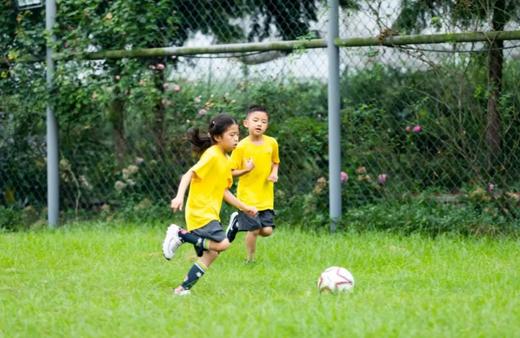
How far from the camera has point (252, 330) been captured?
4.92 metres

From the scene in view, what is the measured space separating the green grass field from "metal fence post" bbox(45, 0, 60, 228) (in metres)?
1.07

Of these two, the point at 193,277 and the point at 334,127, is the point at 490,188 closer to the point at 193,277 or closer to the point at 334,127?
the point at 334,127

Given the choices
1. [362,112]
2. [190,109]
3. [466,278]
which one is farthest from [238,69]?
[466,278]

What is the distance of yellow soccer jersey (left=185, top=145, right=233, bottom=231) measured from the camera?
6770 millimetres

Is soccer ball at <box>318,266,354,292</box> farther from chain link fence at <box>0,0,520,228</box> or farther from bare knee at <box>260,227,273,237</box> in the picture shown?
chain link fence at <box>0,0,520,228</box>

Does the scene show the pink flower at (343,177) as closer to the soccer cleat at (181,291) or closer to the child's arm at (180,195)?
the child's arm at (180,195)

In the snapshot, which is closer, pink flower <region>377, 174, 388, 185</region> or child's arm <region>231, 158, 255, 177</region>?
child's arm <region>231, 158, 255, 177</region>

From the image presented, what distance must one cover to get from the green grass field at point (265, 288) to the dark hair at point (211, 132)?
0.89 meters

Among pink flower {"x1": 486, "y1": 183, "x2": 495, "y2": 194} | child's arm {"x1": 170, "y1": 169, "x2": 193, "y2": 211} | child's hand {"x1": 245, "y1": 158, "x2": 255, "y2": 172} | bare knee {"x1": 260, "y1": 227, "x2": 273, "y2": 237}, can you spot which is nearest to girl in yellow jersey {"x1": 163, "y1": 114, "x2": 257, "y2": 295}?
child's arm {"x1": 170, "y1": 169, "x2": 193, "y2": 211}

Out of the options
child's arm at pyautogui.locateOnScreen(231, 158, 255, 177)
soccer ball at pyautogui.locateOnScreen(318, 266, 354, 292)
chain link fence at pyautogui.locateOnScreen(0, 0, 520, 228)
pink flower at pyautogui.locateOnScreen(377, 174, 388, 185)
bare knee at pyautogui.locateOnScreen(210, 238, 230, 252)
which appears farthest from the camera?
pink flower at pyautogui.locateOnScreen(377, 174, 388, 185)

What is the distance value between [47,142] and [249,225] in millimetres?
3587

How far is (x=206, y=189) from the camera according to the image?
6.82 meters

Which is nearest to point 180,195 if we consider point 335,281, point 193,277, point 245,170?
point 193,277

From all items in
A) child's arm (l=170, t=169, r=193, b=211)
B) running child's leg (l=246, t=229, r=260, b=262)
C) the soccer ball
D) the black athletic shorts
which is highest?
child's arm (l=170, t=169, r=193, b=211)
